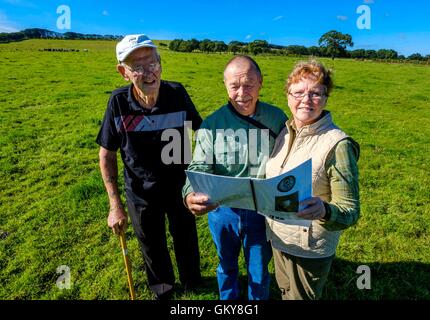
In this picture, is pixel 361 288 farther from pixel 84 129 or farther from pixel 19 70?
pixel 19 70

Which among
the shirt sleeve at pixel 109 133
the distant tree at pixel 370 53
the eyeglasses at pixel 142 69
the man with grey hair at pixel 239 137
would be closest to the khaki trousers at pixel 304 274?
the man with grey hair at pixel 239 137

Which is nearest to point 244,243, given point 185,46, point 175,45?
point 185,46

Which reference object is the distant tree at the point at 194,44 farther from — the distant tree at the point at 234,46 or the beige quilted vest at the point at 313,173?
the beige quilted vest at the point at 313,173

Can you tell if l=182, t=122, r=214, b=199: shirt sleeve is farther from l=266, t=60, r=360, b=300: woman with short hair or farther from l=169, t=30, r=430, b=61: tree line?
l=169, t=30, r=430, b=61: tree line

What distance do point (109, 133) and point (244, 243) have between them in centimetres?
175

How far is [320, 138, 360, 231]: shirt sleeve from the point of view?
2197 mm

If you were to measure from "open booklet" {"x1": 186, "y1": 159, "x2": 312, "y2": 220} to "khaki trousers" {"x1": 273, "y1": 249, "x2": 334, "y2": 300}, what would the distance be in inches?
30.2

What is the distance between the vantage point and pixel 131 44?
2.98 m

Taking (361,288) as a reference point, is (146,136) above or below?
above

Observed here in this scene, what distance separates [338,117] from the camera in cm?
1384

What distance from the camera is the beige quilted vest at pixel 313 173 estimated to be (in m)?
2.30

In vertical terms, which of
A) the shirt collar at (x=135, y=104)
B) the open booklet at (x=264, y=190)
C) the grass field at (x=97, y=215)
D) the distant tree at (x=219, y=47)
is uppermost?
the distant tree at (x=219, y=47)

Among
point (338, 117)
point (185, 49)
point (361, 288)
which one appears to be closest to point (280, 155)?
point (361, 288)

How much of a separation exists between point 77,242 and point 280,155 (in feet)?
14.1
